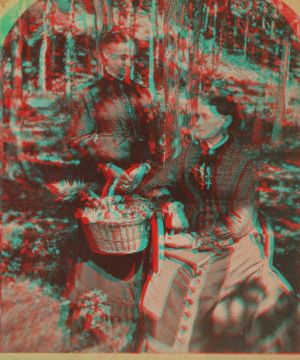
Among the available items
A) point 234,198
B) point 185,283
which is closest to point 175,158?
point 234,198

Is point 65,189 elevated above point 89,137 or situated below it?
below

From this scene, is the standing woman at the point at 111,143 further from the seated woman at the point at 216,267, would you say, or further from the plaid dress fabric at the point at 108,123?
the seated woman at the point at 216,267

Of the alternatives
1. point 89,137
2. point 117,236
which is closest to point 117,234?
point 117,236

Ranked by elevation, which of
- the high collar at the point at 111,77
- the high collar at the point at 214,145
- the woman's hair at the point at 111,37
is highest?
the woman's hair at the point at 111,37

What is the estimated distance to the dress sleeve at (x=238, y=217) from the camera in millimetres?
1145

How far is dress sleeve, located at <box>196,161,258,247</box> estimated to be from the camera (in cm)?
114

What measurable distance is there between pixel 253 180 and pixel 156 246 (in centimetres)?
53

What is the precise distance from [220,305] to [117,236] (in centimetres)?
57

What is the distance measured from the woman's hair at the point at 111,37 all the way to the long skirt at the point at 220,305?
3.17 feet

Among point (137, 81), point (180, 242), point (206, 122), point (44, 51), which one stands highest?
point (44, 51)

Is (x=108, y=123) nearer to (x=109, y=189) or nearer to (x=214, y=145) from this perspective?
(x=109, y=189)

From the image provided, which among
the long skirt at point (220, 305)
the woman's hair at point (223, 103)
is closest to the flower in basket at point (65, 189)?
the long skirt at point (220, 305)

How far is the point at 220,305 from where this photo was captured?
1.15m

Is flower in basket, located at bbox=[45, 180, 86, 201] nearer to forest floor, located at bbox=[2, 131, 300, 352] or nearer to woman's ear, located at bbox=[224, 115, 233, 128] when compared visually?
forest floor, located at bbox=[2, 131, 300, 352]
